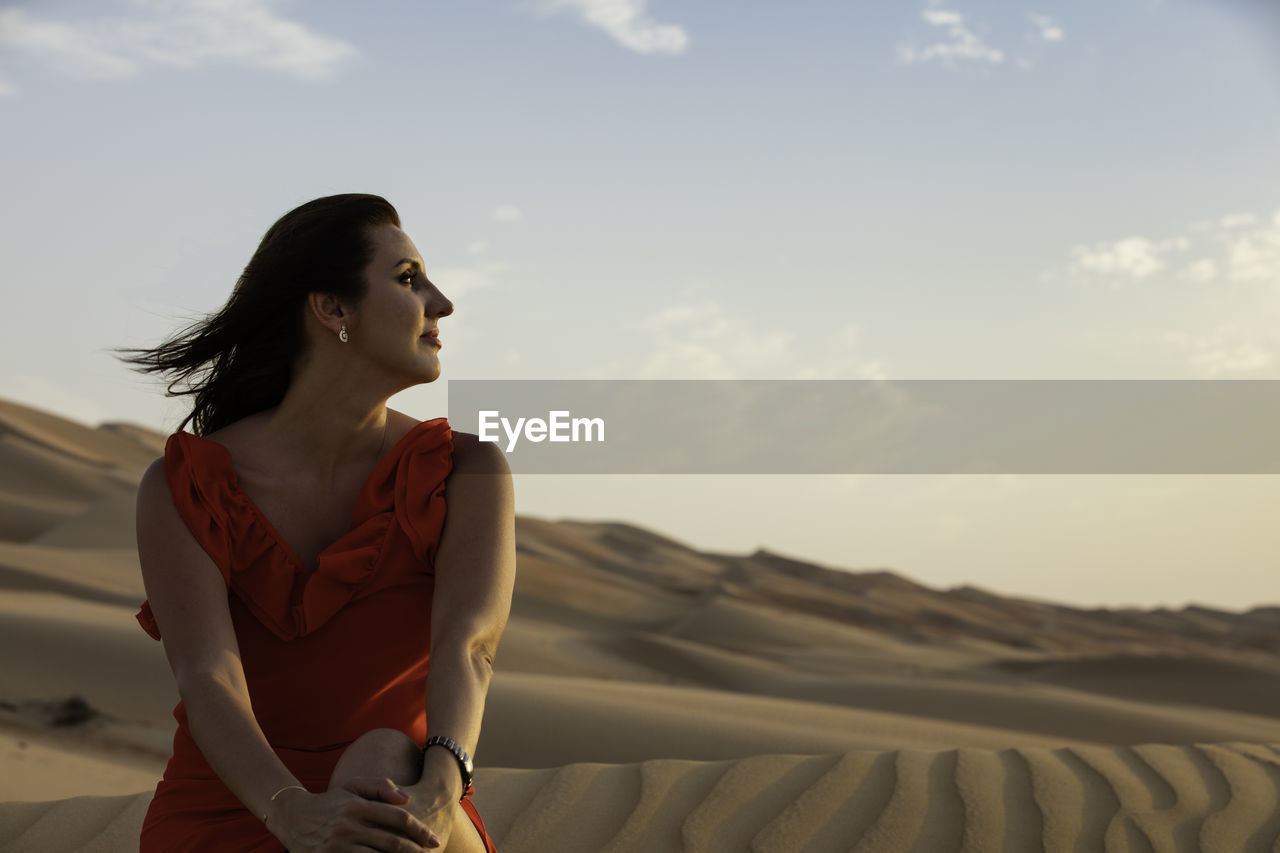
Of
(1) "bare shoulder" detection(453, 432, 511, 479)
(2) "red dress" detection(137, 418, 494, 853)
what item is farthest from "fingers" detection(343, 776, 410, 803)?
(1) "bare shoulder" detection(453, 432, 511, 479)

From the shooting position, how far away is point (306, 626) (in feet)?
7.01

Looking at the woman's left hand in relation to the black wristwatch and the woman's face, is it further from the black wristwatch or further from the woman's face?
the woman's face

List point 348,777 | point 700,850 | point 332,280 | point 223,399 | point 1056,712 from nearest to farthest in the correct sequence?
point 348,777 < point 332,280 < point 223,399 < point 700,850 < point 1056,712

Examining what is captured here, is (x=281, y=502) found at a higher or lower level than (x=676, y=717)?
higher

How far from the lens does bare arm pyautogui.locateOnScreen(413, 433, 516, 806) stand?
2.05m

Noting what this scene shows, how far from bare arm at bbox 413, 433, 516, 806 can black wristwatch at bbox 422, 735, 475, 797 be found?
0.01m

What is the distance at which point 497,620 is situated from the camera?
2219mm

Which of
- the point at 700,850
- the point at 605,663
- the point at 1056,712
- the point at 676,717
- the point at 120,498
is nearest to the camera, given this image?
the point at 700,850

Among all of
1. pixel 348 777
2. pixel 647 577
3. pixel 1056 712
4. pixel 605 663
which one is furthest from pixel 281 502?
pixel 647 577

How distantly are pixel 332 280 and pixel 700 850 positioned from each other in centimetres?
209

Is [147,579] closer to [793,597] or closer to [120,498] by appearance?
[120,498]

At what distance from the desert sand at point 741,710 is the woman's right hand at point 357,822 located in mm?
1812

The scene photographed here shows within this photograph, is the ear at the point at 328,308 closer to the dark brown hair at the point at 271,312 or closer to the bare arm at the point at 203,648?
the dark brown hair at the point at 271,312

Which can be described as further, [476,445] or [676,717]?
[676,717]
